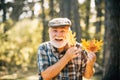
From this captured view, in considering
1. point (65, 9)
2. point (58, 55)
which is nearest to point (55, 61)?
point (58, 55)

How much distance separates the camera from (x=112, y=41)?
13195 mm

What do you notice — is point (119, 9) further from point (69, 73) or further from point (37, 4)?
point (37, 4)

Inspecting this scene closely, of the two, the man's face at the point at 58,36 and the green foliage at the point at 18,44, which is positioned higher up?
the man's face at the point at 58,36

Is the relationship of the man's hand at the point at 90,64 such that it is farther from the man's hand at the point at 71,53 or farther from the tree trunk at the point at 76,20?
the tree trunk at the point at 76,20

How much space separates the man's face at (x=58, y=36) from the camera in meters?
3.65

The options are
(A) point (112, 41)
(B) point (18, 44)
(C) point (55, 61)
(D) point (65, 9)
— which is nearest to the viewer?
(C) point (55, 61)

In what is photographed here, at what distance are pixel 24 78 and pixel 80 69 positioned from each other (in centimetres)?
1177

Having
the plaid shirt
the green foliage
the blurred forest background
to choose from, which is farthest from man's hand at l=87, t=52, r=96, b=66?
the green foliage

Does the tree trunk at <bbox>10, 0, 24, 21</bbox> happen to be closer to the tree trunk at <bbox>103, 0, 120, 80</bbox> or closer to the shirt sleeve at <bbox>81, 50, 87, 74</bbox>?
the tree trunk at <bbox>103, 0, 120, 80</bbox>

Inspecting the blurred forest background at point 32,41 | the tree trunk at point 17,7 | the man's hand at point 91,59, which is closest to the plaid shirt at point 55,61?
the man's hand at point 91,59

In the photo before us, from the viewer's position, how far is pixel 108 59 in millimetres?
13242

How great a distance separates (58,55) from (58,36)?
0.20 meters

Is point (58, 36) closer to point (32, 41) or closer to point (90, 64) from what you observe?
point (90, 64)

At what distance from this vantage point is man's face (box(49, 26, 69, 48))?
3.65 m
